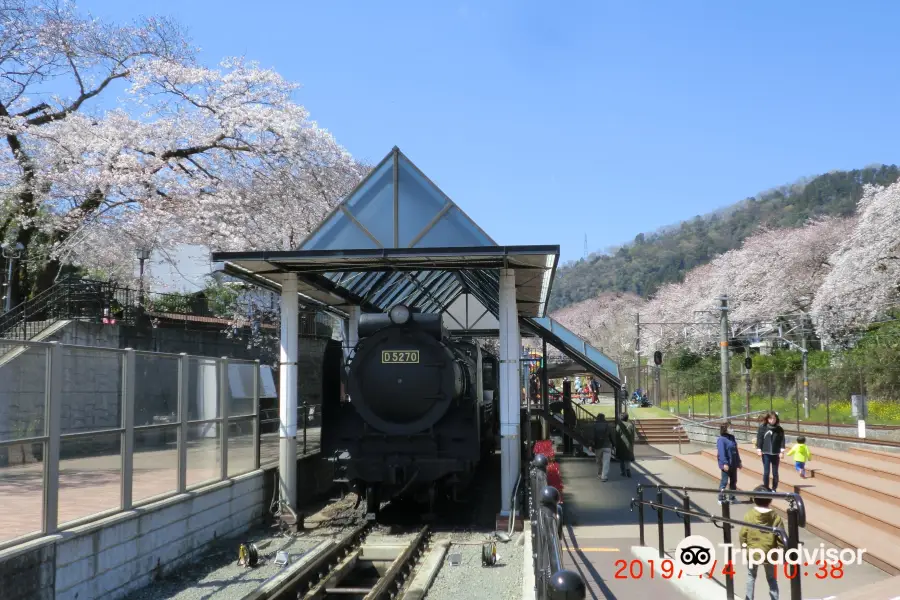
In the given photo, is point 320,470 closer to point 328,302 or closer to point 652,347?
point 328,302

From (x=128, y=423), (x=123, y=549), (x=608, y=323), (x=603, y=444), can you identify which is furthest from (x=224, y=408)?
(x=608, y=323)

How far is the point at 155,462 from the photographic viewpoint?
9508 mm

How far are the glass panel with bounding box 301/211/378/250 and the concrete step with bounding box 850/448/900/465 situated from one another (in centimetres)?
1111

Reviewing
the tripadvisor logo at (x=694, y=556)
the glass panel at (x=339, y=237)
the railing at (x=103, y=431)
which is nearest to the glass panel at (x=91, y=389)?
the railing at (x=103, y=431)

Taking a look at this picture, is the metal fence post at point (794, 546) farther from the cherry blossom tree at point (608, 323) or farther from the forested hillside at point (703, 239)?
the forested hillside at point (703, 239)

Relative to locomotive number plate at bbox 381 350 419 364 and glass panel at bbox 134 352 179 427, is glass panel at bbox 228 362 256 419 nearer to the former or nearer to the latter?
glass panel at bbox 134 352 179 427

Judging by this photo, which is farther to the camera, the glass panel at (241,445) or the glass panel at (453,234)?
the glass panel at (241,445)

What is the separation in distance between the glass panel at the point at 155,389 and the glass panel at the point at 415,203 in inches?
152

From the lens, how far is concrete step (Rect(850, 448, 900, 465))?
50.3ft

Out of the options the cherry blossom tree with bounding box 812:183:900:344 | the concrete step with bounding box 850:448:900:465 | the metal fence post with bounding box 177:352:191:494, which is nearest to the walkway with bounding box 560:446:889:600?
the concrete step with bounding box 850:448:900:465

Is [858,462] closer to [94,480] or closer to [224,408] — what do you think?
[224,408]

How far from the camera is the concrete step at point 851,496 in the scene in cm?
1120

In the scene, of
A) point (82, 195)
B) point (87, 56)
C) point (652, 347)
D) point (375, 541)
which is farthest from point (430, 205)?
point (652, 347)

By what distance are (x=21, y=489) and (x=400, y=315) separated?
613cm
